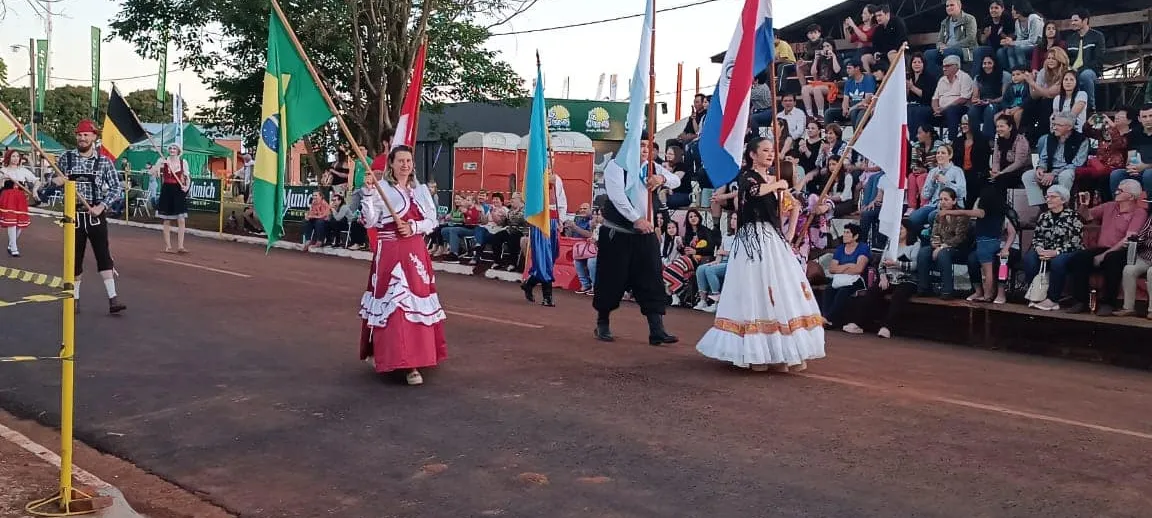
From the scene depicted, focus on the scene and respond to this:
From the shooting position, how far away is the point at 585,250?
16.7 m

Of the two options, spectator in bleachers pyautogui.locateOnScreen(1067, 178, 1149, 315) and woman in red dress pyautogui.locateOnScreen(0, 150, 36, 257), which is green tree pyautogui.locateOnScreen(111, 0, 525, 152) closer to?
woman in red dress pyautogui.locateOnScreen(0, 150, 36, 257)

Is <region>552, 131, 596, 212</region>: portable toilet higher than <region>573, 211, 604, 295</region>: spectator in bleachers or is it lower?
higher

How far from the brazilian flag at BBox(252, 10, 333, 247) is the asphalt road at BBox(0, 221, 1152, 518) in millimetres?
1431

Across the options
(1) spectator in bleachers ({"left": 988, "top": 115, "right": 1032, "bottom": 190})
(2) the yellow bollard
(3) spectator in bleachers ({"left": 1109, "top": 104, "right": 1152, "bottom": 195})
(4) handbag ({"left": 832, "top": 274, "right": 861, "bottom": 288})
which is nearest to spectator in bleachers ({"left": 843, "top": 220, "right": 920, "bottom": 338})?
(4) handbag ({"left": 832, "top": 274, "right": 861, "bottom": 288})

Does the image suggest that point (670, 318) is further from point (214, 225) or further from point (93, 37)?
point (93, 37)

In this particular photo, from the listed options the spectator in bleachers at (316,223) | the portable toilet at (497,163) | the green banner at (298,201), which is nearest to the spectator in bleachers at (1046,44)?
the spectator in bleachers at (316,223)

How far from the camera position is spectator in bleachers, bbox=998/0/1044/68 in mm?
14969

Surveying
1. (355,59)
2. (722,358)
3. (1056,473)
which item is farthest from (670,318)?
(355,59)

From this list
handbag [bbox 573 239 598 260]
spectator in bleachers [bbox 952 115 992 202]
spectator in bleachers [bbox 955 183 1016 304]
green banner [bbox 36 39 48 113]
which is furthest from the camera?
green banner [bbox 36 39 48 113]

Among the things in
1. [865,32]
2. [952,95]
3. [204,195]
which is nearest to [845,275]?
[952,95]

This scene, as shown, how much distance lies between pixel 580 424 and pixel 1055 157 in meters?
9.33

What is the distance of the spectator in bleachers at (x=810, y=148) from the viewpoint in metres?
16.6

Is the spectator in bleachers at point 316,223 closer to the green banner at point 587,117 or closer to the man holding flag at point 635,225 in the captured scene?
the man holding flag at point 635,225

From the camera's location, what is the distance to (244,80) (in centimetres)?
2925
